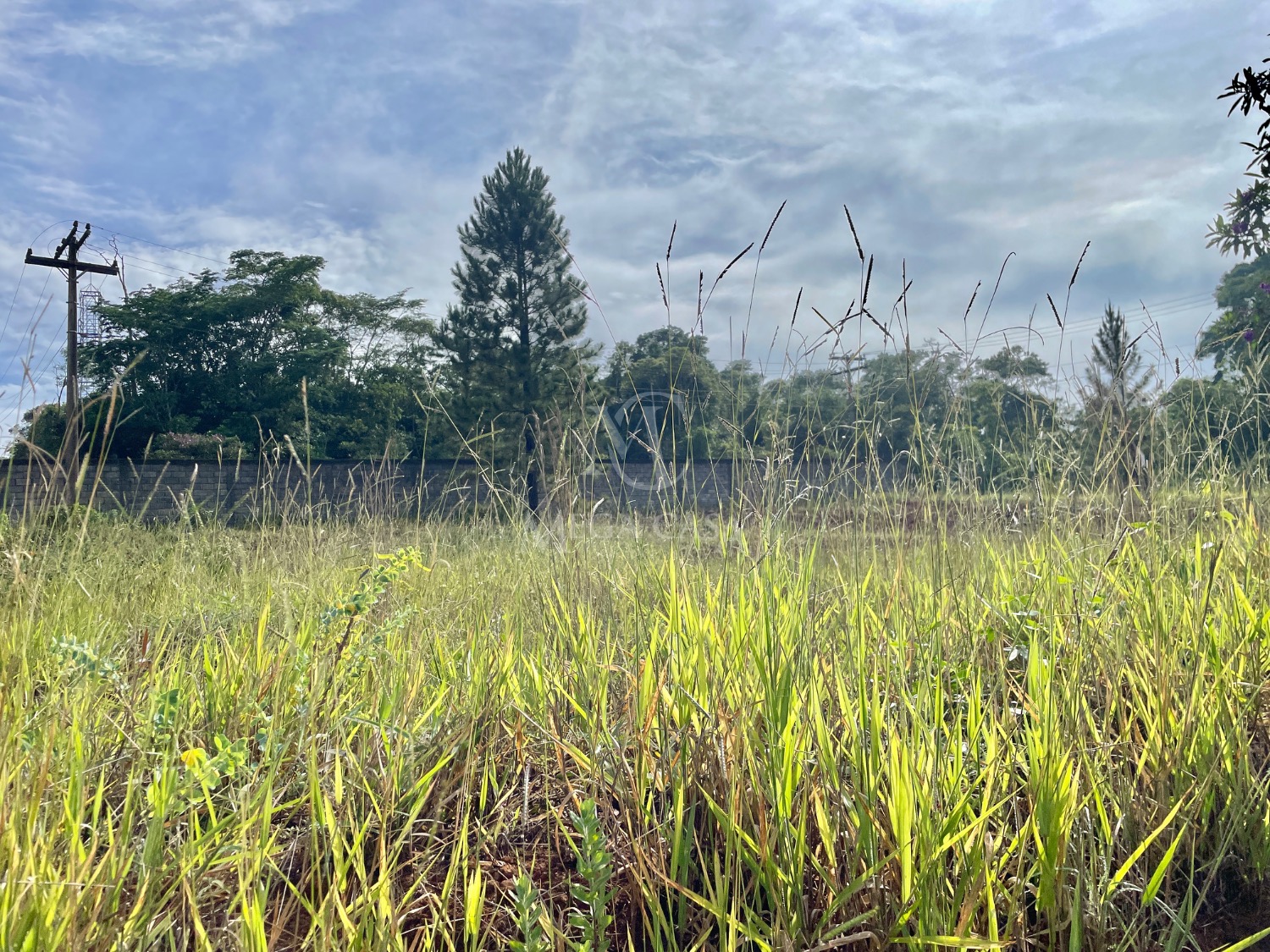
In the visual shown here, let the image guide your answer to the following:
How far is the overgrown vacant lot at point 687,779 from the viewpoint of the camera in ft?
3.91

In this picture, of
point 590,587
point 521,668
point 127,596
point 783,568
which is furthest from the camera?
point 127,596

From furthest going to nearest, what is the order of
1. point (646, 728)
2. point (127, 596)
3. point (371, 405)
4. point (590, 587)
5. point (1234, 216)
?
point (371, 405), point (1234, 216), point (127, 596), point (590, 587), point (646, 728)

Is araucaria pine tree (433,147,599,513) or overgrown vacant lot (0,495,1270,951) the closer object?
overgrown vacant lot (0,495,1270,951)

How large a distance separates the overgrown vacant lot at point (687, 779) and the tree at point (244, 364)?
1120 inches

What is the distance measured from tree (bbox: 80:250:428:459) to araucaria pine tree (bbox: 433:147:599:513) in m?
5.76

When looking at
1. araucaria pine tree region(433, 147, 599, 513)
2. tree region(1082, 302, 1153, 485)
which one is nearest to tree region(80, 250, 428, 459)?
araucaria pine tree region(433, 147, 599, 513)

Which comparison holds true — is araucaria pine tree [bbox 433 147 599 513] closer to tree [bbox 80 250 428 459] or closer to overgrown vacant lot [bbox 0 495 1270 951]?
tree [bbox 80 250 428 459]

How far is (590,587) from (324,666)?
3.15 feet

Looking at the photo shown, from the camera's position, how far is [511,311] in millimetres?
27359

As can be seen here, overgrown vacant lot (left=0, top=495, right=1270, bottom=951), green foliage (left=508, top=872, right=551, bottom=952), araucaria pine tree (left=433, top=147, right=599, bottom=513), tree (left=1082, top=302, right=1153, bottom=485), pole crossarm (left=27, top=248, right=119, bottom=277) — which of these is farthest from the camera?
araucaria pine tree (left=433, top=147, right=599, bottom=513)

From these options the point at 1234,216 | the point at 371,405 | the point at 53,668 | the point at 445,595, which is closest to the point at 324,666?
the point at 53,668

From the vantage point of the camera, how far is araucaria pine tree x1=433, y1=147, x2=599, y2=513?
26.1m

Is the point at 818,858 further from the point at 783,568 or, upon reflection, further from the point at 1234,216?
the point at 1234,216

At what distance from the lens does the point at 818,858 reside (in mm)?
1352
